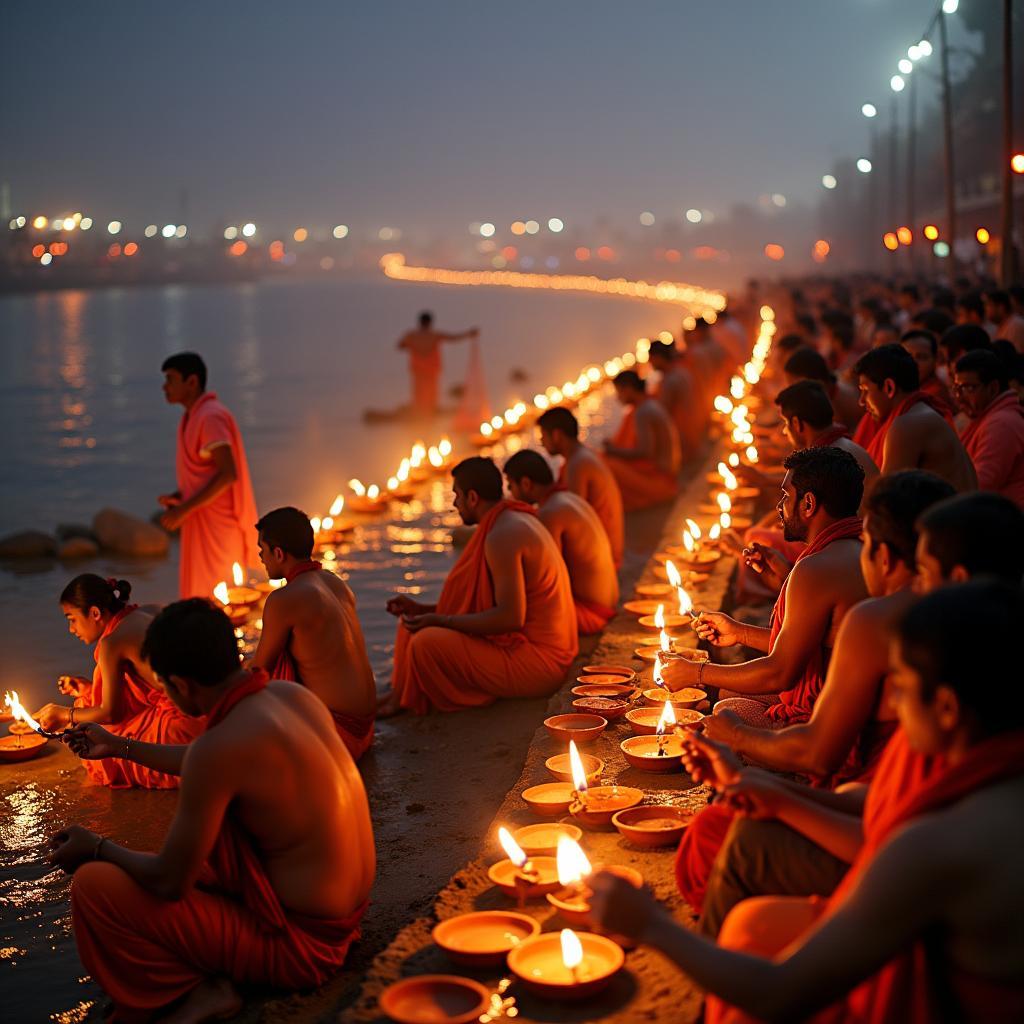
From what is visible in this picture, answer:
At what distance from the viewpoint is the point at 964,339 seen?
8.18 m

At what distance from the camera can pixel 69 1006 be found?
425 cm

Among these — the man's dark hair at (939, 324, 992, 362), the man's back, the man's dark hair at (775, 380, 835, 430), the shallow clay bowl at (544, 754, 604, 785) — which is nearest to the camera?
the man's back

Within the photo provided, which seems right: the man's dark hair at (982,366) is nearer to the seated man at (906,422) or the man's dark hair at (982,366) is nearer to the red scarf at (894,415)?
the red scarf at (894,415)

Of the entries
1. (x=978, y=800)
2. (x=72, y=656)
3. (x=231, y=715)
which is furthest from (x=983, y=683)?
(x=72, y=656)

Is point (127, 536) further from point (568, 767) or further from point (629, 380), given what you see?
point (568, 767)

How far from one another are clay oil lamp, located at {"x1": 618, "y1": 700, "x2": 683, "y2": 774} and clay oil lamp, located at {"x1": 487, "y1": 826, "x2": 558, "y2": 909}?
0.96 m

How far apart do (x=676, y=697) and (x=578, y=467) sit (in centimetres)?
309

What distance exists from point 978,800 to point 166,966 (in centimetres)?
258

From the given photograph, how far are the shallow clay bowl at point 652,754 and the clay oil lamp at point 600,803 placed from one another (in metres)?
0.30

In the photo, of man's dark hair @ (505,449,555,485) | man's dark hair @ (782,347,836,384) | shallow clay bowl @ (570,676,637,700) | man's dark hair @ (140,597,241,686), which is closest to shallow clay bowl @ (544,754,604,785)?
shallow clay bowl @ (570,676,637,700)

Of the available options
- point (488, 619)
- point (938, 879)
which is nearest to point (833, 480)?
point (938, 879)

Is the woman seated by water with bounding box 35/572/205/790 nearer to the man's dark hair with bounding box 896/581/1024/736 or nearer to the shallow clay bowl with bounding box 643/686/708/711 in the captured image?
the shallow clay bowl with bounding box 643/686/708/711

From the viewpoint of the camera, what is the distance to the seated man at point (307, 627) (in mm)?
5641

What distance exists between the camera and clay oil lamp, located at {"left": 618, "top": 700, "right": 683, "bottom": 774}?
5180mm
